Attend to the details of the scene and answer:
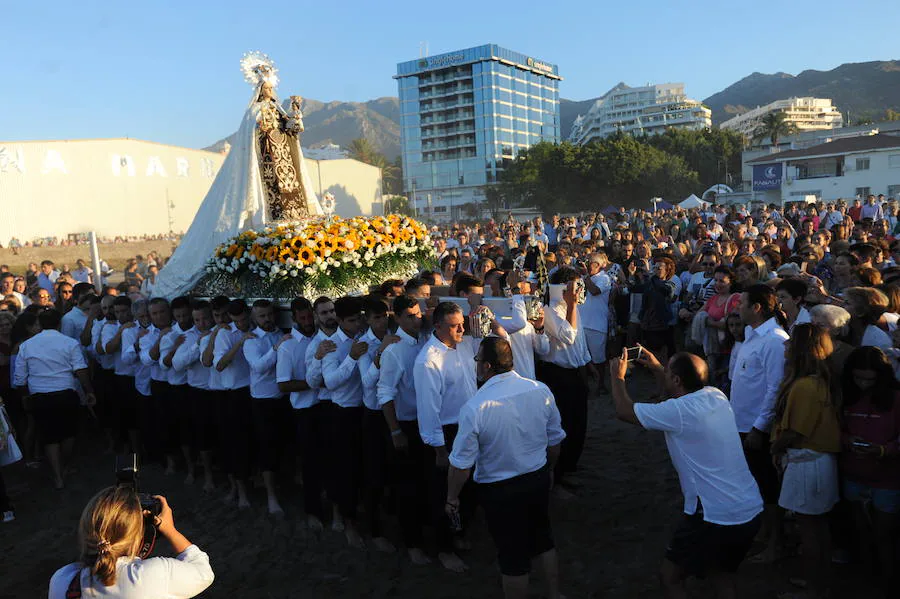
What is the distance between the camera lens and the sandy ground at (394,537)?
464cm

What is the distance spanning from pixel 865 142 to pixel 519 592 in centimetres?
4903

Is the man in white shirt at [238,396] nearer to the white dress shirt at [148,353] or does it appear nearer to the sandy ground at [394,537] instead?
the sandy ground at [394,537]

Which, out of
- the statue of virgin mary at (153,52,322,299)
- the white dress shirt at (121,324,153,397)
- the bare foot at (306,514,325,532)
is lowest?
the bare foot at (306,514,325,532)

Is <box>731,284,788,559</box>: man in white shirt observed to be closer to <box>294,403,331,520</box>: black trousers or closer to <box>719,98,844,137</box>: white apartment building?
<box>294,403,331,520</box>: black trousers

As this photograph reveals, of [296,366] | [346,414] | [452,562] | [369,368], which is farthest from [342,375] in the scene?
[452,562]

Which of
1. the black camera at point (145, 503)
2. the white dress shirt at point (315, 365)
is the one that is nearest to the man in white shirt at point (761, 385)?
the white dress shirt at point (315, 365)

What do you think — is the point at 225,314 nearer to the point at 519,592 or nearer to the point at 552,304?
the point at 552,304

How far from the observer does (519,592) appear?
381cm

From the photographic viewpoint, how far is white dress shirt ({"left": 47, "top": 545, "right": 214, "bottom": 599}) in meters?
2.41

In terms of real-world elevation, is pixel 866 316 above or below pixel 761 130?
below

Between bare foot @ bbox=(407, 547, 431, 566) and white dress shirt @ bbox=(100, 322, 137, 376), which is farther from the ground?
white dress shirt @ bbox=(100, 322, 137, 376)

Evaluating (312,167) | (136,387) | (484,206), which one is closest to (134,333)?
(136,387)

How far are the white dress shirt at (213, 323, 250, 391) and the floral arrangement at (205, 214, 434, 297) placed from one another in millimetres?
687

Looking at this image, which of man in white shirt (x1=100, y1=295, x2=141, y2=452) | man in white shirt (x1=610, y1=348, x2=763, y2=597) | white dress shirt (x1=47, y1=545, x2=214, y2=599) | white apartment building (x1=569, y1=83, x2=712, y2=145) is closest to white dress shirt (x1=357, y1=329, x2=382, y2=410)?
man in white shirt (x1=610, y1=348, x2=763, y2=597)
